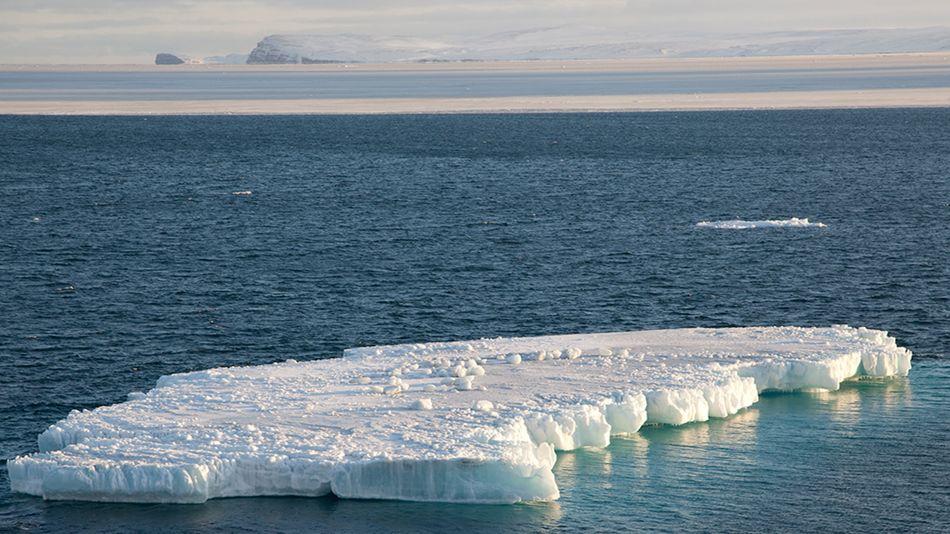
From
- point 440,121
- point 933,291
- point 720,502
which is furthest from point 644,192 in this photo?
point 440,121

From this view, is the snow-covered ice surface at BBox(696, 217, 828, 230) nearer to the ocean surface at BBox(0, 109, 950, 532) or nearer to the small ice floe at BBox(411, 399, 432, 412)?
the ocean surface at BBox(0, 109, 950, 532)

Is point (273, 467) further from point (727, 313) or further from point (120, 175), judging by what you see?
point (120, 175)

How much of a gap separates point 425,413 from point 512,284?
21.7 metres

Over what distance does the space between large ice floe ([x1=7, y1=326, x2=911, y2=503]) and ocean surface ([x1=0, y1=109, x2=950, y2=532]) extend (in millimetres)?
461

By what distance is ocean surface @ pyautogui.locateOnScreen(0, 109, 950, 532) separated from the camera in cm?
2616

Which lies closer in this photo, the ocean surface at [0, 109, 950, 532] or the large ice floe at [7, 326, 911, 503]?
the large ice floe at [7, 326, 911, 503]

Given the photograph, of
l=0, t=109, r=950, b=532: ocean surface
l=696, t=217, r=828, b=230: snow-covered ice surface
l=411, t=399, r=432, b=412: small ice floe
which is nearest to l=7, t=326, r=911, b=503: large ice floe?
l=411, t=399, r=432, b=412: small ice floe

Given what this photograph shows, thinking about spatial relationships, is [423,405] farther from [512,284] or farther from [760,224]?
[760,224]

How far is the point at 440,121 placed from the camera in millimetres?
165000

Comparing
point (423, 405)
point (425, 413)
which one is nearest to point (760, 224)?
point (423, 405)

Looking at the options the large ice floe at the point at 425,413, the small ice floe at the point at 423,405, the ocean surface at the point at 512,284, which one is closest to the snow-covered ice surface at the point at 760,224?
the ocean surface at the point at 512,284

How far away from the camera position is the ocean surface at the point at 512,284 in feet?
85.8

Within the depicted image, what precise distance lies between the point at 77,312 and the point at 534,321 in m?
14.8

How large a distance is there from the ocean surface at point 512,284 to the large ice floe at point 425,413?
461 millimetres
